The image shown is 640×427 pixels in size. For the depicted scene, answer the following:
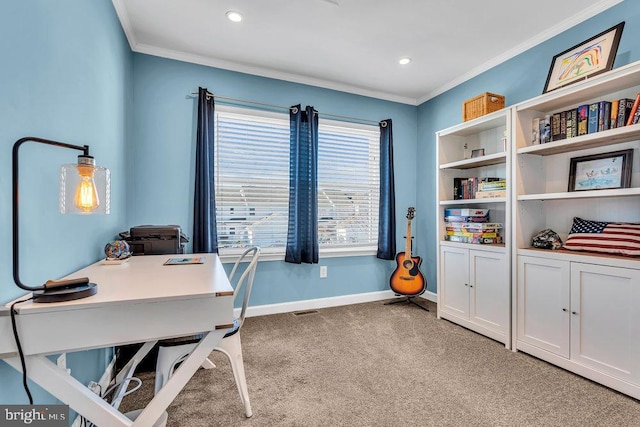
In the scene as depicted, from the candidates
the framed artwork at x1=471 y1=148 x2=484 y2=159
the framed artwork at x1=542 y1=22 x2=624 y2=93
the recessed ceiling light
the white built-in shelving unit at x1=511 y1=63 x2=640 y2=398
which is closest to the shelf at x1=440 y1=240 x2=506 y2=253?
the white built-in shelving unit at x1=511 y1=63 x2=640 y2=398

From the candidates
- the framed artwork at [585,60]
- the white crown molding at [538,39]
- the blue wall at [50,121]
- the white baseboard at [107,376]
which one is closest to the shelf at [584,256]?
the framed artwork at [585,60]

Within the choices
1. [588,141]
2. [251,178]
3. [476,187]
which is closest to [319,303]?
[251,178]

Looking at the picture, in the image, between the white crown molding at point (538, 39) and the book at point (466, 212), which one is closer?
the white crown molding at point (538, 39)

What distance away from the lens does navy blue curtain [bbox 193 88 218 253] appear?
2.76 metres

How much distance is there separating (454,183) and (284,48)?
209cm

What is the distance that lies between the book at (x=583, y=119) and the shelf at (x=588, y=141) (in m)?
0.08

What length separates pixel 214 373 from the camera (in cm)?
202

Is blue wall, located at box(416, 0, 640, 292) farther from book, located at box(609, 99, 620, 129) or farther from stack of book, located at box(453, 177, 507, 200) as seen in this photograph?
stack of book, located at box(453, 177, 507, 200)

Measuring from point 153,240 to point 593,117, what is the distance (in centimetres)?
304

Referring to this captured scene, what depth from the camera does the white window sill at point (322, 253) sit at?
2961mm

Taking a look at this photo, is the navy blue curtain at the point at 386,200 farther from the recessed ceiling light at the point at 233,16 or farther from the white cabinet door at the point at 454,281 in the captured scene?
the recessed ceiling light at the point at 233,16

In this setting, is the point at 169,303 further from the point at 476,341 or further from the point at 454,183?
the point at 454,183

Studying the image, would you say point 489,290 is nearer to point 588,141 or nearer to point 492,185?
point 492,185

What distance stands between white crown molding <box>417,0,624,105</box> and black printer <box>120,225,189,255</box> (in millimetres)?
3149
